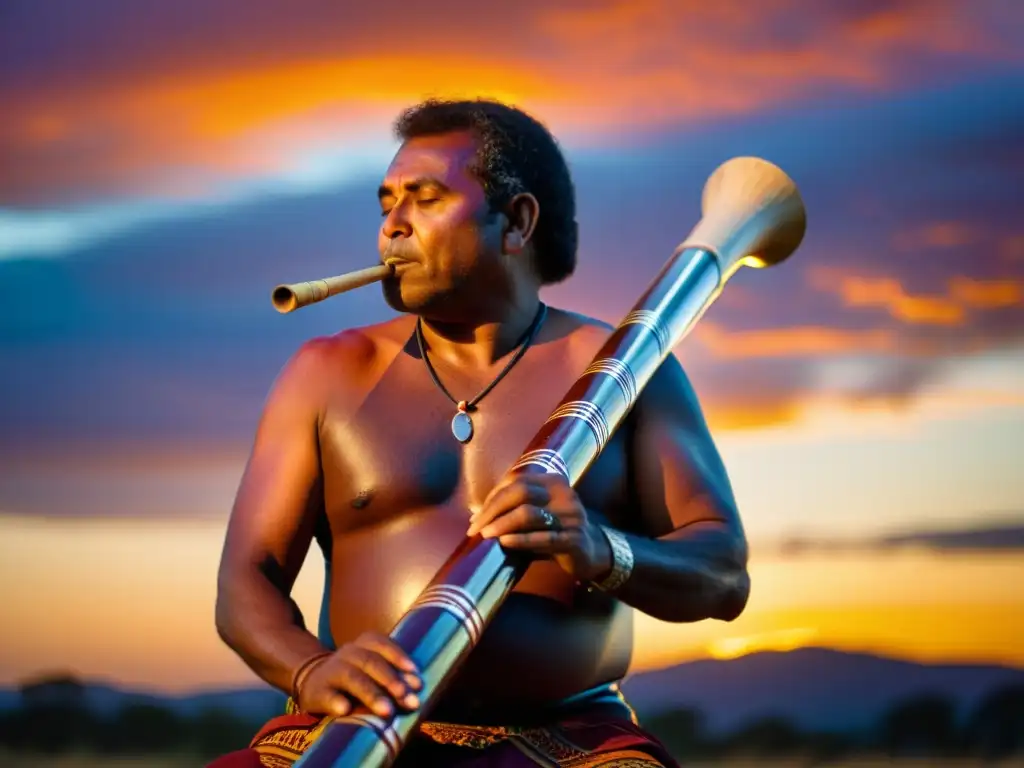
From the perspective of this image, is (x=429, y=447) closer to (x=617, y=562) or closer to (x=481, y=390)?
(x=481, y=390)

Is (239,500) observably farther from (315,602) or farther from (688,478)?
(315,602)

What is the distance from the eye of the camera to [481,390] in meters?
2.28

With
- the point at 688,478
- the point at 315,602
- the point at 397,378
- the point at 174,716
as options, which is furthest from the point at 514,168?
the point at 174,716

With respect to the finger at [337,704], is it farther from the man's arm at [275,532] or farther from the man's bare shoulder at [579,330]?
the man's bare shoulder at [579,330]

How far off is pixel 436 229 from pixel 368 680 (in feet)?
2.37

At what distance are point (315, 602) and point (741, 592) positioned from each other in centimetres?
162

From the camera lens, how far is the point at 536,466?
2.00 metres

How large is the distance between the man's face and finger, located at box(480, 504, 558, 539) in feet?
1.47

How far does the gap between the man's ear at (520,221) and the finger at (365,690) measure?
76cm

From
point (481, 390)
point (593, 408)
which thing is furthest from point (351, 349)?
point (593, 408)

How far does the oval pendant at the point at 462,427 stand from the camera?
7.29 feet

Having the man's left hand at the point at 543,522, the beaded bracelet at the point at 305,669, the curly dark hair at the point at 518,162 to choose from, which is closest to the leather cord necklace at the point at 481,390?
the curly dark hair at the point at 518,162

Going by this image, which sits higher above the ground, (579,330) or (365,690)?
(579,330)

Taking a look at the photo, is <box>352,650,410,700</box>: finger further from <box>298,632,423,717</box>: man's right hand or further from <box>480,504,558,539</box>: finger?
<box>480,504,558,539</box>: finger
